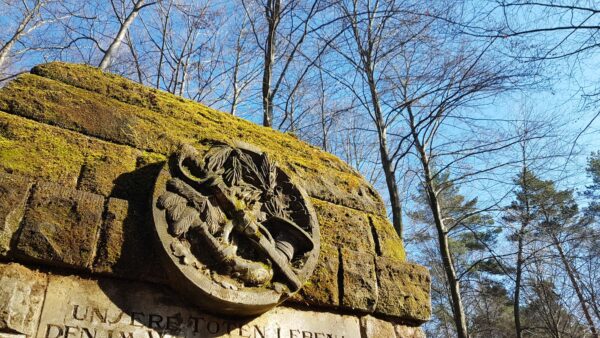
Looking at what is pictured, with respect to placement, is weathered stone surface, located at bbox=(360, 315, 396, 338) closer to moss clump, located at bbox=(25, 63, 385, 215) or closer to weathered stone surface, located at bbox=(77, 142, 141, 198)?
moss clump, located at bbox=(25, 63, 385, 215)

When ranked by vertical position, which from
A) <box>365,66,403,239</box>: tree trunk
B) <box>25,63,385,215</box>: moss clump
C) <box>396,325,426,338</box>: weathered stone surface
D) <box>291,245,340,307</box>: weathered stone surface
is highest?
<box>365,66,403,239</box>: tree trunk

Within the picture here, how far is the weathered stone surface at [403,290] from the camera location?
351cm

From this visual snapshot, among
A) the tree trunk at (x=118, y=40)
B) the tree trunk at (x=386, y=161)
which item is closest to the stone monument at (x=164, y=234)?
the tree trunk at (x=386, y=161)

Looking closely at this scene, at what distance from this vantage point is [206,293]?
2.54 m

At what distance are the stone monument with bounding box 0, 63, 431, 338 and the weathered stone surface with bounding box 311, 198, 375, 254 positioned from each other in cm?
1

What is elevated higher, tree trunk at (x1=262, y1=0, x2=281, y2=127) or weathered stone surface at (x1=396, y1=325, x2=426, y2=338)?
tree trunk at (x1=262, y1=0, x2=281, y2=127)

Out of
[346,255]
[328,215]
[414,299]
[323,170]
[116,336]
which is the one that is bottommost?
[116,336]

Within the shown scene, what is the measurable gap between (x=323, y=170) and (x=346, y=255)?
955mm

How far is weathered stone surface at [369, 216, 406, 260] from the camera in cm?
388

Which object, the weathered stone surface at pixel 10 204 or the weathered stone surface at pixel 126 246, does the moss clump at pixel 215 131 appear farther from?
the weathered stone surface at pixel 10 204

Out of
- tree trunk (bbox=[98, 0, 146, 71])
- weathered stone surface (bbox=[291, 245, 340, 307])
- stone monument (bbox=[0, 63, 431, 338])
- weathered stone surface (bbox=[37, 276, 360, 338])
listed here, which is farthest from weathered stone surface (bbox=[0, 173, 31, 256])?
tree trunk (bbox=[98, 0, 146, 71])

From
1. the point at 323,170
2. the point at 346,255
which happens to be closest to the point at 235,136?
the point at 323,170

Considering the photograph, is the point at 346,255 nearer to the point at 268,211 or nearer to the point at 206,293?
the point at 268,211

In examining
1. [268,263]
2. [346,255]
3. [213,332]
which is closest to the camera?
Answer: [213,332]
